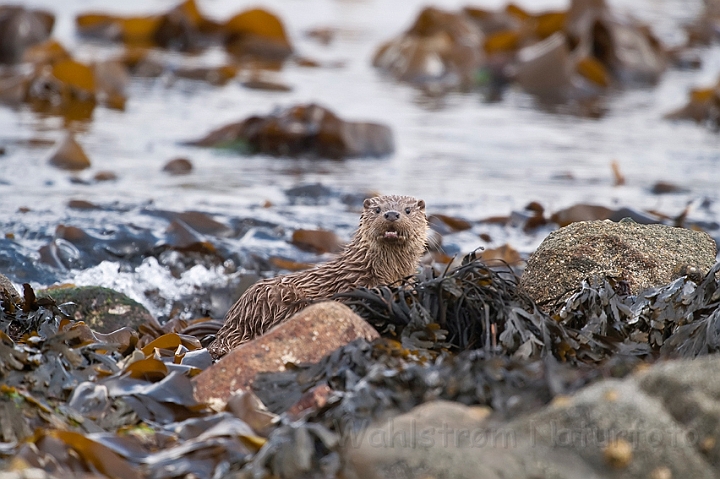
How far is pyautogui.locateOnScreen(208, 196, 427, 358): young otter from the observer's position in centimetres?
445

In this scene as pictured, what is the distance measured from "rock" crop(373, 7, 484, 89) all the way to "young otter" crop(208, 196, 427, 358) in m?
10.5

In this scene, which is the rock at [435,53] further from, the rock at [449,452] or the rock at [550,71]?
the rock at [449,452]

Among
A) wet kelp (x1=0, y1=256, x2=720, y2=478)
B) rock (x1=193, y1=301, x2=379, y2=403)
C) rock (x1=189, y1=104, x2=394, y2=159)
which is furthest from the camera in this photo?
rock (x1=189, y1=104, x2=394, y2=159)

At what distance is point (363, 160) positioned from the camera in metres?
10.3

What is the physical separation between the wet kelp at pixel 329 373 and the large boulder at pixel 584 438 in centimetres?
14

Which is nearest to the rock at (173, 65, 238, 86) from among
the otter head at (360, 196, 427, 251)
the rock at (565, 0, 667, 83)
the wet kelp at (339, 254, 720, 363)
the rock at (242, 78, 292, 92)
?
the rock at (242, 78, 292, 92)

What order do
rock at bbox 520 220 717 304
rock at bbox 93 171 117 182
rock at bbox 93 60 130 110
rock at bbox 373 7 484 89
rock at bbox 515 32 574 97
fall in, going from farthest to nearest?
rock at bbox 373 7 484 89, rock at bbox 515 32 574 97, rock at bbox 93 60 130 110, rock at bbox 93 171 117 182, rock at bbox 520 220 717 304

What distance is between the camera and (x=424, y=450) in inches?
93.6

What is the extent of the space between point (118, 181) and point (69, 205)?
3.39 feet

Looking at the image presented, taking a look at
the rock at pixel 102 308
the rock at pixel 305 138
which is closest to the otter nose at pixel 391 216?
the rock at pixel 102 308

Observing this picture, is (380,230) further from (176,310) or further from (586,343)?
(176,310)

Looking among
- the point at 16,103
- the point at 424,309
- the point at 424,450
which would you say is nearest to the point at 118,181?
the point at 16,103

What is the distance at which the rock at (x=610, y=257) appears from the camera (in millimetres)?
4289

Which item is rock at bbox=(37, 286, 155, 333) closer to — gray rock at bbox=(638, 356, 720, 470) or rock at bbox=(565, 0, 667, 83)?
gray rock at bbox=(638, 356, 720, 470)
